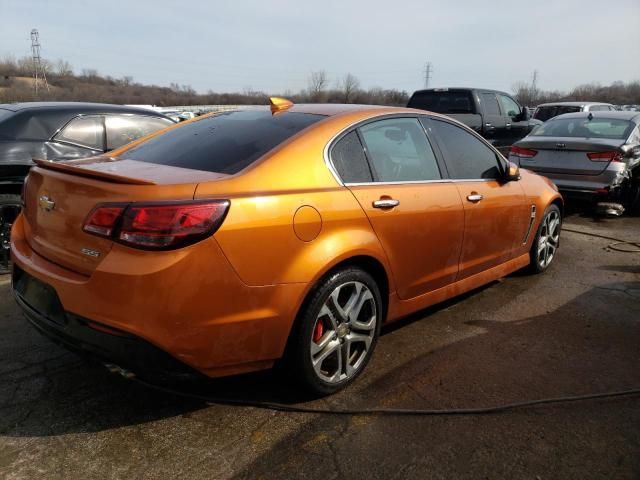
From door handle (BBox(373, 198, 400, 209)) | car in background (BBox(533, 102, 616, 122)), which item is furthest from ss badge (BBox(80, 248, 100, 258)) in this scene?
car in background (BBox(533, 102, 616, 122))

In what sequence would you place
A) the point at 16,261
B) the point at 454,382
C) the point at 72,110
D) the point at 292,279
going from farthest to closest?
the point at 72,110, the point at 454,382, the point at 16,261, the point at 292,279

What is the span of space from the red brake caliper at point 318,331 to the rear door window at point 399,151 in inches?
36.4

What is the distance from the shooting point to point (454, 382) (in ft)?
10.1

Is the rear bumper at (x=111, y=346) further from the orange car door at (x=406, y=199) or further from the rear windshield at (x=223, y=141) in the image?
the orange car door at (x=406, y=199)

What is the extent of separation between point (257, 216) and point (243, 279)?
0.29m

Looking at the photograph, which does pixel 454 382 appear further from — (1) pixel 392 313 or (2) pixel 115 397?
(2) pixel 115 397

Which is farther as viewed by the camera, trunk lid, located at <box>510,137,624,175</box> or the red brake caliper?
trunk lid, located at <box>510,137,624,175</box>

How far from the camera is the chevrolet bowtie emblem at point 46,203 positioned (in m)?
2.55

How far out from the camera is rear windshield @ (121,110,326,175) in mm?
2746

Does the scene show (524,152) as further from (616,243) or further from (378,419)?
(378,419)

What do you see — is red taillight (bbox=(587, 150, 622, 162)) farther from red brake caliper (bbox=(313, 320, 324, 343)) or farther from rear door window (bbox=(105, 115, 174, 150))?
red brake caliper (bbox=(313, 320, 324, 343))

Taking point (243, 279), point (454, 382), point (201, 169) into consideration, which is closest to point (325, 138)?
point (201, 169)

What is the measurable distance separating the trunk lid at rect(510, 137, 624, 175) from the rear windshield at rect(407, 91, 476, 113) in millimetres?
3644

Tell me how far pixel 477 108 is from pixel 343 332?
970cm
